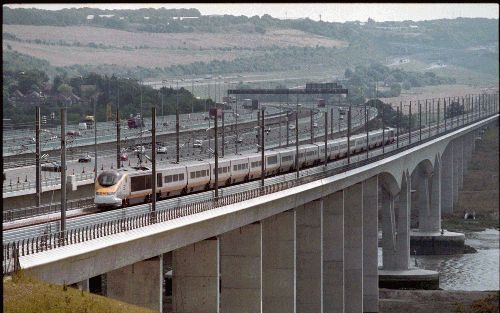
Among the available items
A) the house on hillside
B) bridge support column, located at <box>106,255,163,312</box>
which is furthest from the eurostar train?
the house on hillside

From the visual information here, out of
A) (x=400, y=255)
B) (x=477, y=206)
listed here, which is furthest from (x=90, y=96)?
(x=477, y=206)

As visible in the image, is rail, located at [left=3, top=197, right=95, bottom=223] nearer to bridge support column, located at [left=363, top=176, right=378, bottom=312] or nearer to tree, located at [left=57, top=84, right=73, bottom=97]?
bridge support column, located at [left=363, top=176, right=378, bottom=312]

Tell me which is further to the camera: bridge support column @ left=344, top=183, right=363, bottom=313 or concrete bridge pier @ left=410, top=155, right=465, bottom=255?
concrete bridge pier @ left=410, top=155, right=465, bottom=255

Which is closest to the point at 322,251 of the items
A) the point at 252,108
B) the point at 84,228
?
the point at 84,228

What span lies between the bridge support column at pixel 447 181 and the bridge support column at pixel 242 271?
349 feet

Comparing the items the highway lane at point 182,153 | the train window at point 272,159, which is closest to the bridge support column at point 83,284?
the highway lane at point 182,153

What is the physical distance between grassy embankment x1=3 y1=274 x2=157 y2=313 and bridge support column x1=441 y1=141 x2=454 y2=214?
13415 cm

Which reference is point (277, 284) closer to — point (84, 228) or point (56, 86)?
point (84, 228)

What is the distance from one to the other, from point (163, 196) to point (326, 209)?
26628 millimetres

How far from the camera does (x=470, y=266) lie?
115438 mm

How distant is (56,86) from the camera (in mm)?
115750

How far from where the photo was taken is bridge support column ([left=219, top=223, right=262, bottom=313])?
196 feet

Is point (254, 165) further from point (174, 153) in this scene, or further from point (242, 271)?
point (174, 153)

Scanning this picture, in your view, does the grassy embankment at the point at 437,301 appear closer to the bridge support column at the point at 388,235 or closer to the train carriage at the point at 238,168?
the bridge support column at the point at 388,235
